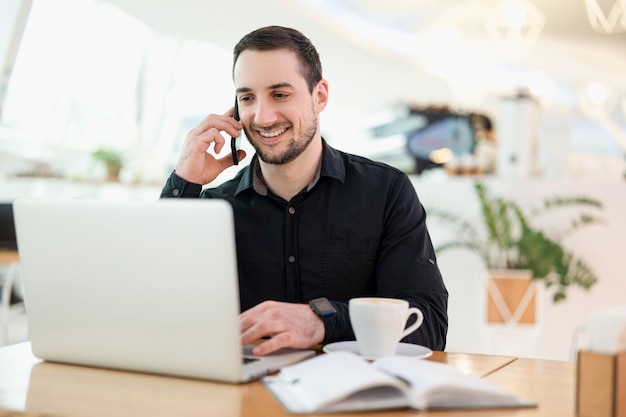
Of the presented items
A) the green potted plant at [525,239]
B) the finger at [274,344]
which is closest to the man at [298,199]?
the finger at [274,344]

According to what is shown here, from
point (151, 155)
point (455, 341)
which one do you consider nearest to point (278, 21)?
point (151, 155)

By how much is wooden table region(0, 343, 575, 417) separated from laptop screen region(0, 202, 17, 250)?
4.02m

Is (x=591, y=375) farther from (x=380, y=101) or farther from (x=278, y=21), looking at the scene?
(x=380, y=101)

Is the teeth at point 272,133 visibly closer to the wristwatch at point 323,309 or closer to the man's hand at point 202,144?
the man's hand at point 202,144

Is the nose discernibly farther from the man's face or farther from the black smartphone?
the black smartphone

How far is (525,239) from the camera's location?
4.53 m

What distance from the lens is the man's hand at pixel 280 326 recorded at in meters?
1.39

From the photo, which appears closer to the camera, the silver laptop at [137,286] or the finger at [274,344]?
the silver laptop at [137,286]

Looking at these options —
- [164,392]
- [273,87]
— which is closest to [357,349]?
[164,392]

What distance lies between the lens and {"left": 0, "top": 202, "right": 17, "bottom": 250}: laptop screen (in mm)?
5191

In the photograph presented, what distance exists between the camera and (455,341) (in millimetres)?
4844

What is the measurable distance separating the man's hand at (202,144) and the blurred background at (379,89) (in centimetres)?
295

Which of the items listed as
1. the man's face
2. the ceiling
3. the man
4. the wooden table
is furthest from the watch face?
the ceiling

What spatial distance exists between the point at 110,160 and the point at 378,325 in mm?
7419
